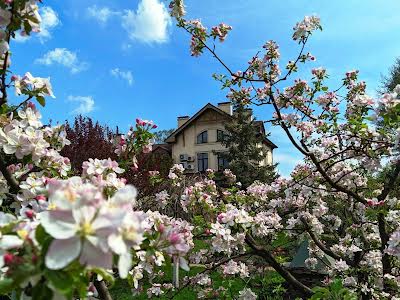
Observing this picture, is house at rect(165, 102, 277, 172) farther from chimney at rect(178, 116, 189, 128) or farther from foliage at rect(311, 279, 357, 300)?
foliage at rect(311, 279, 357, 300)

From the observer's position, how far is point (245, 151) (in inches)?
906

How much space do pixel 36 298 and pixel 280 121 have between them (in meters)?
3.93

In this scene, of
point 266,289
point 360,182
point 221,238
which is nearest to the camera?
point 221,238

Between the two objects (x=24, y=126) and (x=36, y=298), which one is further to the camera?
(x=24, y=126)

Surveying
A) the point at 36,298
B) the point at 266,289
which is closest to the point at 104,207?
the point at 36,298

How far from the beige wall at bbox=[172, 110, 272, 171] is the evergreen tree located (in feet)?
18.0

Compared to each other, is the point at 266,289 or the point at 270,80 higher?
the point at 270,80

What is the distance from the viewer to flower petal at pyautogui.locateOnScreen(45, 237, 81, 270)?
2.78 feet

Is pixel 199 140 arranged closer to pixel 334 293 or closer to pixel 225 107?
pixel 225 107

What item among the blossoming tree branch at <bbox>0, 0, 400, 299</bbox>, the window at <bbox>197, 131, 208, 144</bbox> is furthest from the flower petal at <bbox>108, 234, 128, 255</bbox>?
the window at <bbox>197, 131, 208, 144</bbox>

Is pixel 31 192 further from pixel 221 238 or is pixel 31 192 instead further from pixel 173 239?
pixel 221 238

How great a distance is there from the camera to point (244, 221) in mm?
3092

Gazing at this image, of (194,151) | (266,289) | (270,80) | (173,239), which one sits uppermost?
(194,151)

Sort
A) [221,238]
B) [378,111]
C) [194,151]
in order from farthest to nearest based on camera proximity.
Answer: [194,151]
[221,238]
[378,111]
